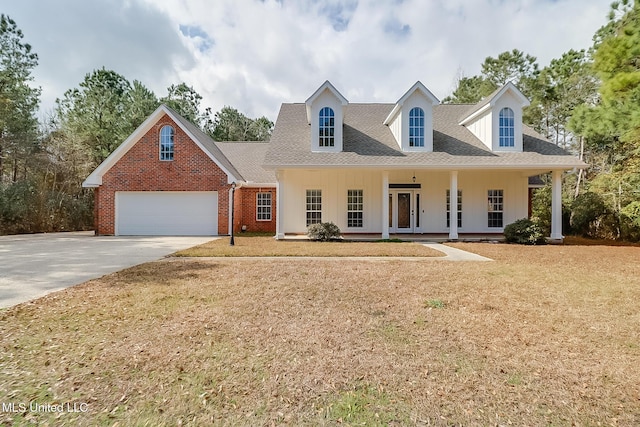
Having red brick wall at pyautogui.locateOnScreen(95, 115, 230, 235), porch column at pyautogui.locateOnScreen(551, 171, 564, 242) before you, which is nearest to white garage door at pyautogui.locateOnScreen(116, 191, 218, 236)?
red brick wall at pyautogui.locateOnScreen(95, 115, 230, 235)

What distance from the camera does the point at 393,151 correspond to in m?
14.6

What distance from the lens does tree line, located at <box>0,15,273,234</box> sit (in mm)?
19281

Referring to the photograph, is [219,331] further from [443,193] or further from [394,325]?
[443,193]

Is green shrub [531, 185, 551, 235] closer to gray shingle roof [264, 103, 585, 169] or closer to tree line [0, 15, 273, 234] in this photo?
gray shingle roof [264, 103, 585, 169]

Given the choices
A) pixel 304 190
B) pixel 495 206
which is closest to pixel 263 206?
pixel 304 190

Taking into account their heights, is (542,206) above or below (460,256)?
above

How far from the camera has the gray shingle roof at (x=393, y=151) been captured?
13570mm

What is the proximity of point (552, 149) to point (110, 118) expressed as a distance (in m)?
29.2

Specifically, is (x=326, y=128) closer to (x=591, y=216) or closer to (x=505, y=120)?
(x=505, y=120)

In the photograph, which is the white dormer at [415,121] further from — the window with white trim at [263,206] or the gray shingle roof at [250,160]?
the window with white trim at [263,206]

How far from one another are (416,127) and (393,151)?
5.22 ft

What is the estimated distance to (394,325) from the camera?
4121 mm

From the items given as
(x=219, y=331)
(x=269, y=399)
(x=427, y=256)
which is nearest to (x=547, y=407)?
(x=269, y=399)

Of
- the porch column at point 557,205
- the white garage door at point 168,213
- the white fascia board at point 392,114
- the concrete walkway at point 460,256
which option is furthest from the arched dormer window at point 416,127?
the white garage door at point 168,213
